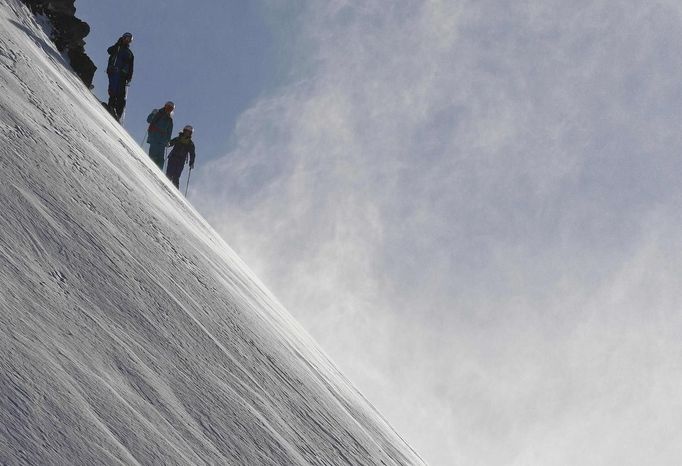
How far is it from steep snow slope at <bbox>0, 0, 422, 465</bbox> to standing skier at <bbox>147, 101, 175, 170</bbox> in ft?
24.0

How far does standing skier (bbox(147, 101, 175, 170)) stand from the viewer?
15.3 m

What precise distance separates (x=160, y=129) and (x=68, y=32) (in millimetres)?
2799

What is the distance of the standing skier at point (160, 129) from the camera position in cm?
Result: 1534

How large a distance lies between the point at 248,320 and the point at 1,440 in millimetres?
3849

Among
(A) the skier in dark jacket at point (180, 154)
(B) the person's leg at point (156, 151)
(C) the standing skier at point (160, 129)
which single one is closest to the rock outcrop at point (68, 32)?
(C) the standing skier at point (160, 129)

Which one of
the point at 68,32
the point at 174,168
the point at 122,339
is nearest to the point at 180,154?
the point at 174,168

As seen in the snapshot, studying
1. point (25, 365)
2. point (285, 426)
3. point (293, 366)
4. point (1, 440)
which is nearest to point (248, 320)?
point (293, 366)

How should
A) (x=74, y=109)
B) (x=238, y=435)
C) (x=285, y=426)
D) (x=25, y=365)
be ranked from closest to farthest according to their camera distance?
(x=25, y=365)
(x=238, y=435)
(x=285, y=426)
(x=74, y=109)

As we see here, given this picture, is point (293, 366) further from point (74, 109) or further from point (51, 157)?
point (74, 109)

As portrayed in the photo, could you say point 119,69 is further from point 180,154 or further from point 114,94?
point 180,154

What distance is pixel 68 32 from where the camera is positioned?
A: 13.1 metres

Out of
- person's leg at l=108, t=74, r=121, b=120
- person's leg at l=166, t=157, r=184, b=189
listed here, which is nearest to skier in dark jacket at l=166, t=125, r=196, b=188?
person's leg at l=166, t=157, r=184, b=189

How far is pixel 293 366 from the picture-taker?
6.33 metres

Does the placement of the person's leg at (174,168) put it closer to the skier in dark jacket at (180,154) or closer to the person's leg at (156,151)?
the skier in dark jacket at (180,154)
